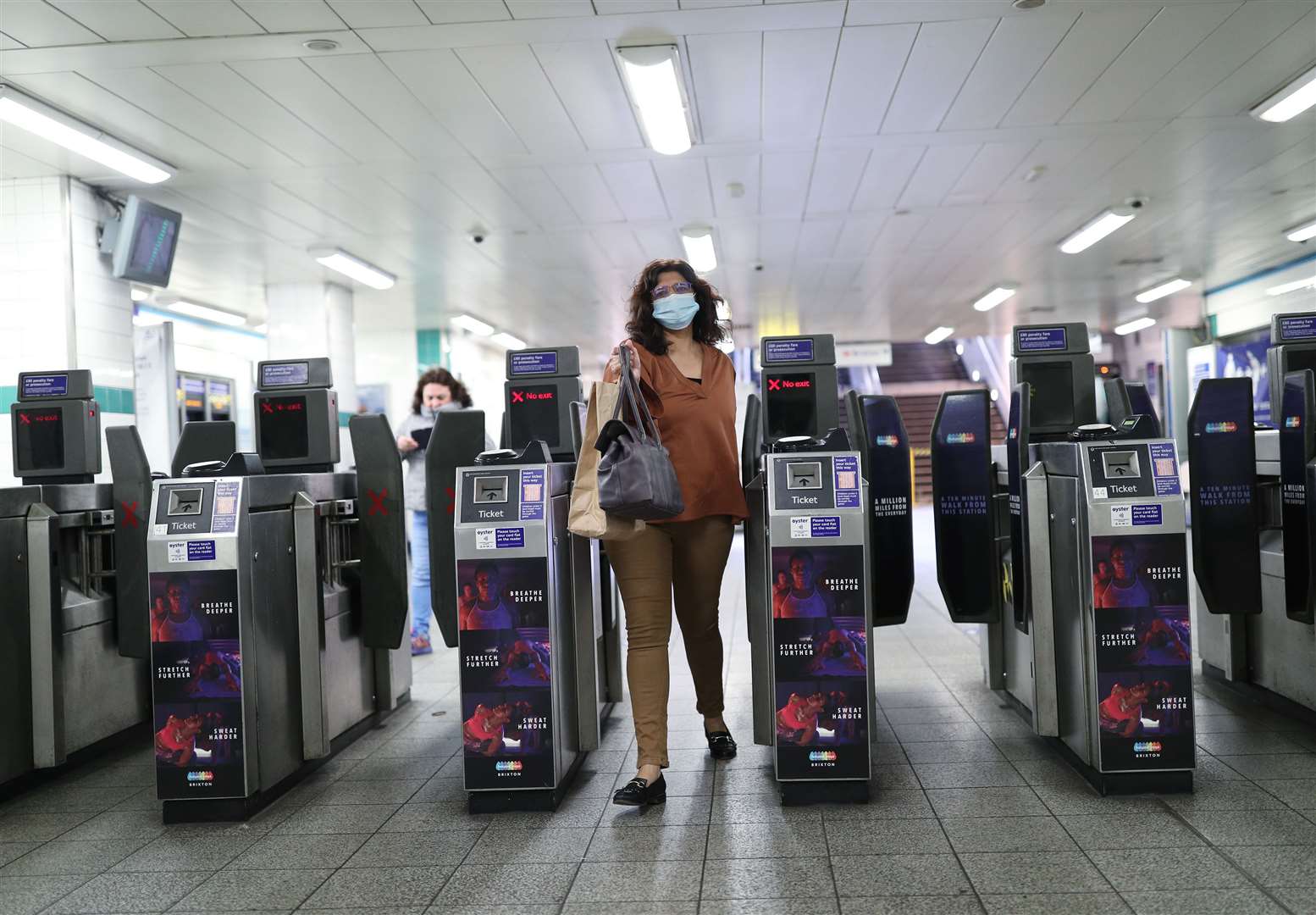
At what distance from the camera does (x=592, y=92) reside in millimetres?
5348

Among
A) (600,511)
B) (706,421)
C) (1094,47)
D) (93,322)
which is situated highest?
(1094,47)

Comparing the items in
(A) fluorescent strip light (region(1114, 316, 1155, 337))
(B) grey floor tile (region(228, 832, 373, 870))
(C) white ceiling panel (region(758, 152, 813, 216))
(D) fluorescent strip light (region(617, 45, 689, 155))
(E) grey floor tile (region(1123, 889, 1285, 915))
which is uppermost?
(C) white ceiling panel (region(758, 152, 813, 216))

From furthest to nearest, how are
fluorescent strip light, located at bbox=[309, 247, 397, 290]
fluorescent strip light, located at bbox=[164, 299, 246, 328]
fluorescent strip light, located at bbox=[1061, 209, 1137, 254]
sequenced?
fluorescent strip light, located at bbox=[164, 299, 246, 328] < fluorescent strip light, located at bbox=[309, 247, 397, 290] < fluorescent strip light, located at bbox=[1061, 209, 1137, 254]

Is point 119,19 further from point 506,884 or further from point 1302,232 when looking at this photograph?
point 1302,232

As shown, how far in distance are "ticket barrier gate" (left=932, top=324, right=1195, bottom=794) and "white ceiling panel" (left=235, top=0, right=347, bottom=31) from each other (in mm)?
3262

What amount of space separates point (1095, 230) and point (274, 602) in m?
8.03

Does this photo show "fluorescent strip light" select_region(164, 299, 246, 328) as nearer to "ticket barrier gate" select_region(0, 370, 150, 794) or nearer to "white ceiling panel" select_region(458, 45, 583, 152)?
"white ceiling panel" select_region(458, 45, 583, 152)

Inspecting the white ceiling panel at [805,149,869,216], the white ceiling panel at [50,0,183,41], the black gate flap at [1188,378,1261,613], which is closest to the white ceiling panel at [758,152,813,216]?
the white ceiling panel at [805,149,869,216]

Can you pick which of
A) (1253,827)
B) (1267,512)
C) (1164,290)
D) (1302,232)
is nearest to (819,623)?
(1253,827)

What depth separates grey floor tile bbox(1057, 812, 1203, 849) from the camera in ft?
8.70

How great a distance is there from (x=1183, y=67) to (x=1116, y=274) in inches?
262

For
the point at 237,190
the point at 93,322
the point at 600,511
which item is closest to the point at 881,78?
the point at 600,511

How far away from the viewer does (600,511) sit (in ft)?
9.66

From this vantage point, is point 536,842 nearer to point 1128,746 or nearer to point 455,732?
point 455,732
